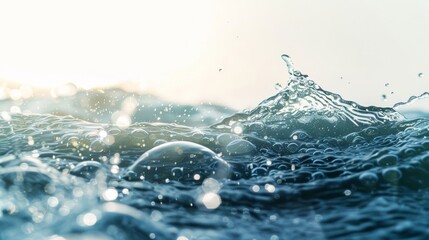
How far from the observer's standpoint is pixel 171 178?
3318 mm

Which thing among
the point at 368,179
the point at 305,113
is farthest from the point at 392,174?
the point at 305,113

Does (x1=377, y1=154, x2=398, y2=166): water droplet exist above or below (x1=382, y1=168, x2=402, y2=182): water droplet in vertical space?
above

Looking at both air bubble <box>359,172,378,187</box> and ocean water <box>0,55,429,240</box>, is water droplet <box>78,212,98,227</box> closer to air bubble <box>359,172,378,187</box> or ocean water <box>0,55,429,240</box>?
ocean water <box>0,55,429,240</box>

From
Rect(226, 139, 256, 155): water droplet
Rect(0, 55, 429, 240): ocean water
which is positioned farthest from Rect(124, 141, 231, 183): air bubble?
Rect(226, 139, 256, 155): water droplet

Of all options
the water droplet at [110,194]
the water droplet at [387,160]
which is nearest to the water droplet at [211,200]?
the water droplet at [110,194]

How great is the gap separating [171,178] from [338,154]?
1.78 metres

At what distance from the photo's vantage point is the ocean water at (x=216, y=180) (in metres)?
2.27

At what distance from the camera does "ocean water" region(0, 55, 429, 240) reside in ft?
7.43

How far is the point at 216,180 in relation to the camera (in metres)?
3.29

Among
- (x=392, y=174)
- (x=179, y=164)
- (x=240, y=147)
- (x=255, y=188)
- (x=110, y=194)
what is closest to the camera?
(x=110, y=194)

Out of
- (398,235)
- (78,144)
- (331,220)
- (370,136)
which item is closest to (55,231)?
(331,220)

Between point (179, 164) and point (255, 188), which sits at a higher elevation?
point (179, 164)

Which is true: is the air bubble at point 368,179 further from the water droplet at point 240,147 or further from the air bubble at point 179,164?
the water droplet at point 240,147

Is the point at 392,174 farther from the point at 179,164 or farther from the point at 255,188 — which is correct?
the point at 179,164
